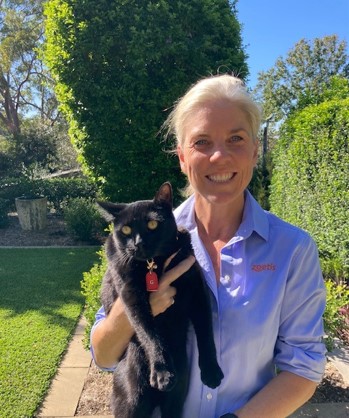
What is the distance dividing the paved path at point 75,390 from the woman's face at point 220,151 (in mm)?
2451

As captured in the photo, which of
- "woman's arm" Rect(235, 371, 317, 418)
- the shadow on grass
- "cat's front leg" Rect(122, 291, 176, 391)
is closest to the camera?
"woman's arm" Rect(235, 371, 317, 418)

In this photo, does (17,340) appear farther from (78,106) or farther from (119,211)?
(78,106)

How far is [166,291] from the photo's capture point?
1.73m

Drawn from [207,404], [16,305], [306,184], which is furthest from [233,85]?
[16,305]

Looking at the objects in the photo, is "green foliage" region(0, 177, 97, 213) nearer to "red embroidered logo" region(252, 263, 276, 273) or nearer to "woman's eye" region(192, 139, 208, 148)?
"woman's eye" region(192, 139, 208, 148)

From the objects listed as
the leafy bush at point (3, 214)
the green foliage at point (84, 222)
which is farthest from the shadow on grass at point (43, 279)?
the leafy bush at point (3, 214)

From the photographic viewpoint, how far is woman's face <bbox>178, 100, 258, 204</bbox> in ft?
5.33

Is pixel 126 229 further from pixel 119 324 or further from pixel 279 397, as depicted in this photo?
pixel 279 397

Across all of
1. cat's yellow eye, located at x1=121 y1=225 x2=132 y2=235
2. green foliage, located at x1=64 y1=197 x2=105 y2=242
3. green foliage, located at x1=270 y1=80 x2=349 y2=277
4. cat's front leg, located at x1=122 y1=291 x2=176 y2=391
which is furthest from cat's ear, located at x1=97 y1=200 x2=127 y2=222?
green foliage, located at x1=64 y1=197 x2=105 y2=242

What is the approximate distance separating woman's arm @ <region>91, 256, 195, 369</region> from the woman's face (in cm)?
38

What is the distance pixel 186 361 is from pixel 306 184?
4.83m

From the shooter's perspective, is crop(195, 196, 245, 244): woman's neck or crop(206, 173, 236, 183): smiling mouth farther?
crop(195, 196, 245, 244): woman's neck

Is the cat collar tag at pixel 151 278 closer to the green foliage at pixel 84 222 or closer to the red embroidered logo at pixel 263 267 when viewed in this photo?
the red embroidered logo at pixel 263 267

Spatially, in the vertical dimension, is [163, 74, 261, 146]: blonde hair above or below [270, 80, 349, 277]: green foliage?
above
